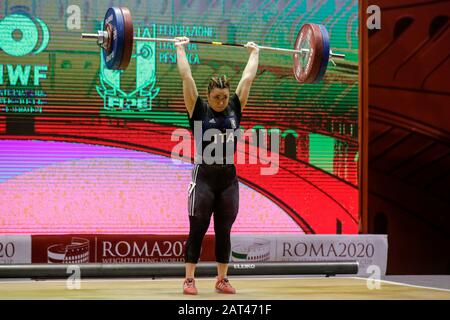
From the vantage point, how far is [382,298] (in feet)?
14.5

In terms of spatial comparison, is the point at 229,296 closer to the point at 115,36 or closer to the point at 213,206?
the point at 213,206

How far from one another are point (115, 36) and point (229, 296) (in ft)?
5.77

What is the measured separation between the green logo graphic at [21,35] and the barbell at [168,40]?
63.1 inches

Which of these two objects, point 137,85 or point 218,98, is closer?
point 218,98

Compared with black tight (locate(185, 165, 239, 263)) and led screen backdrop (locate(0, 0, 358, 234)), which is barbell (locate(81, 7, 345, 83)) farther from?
led screen backdrop (locate(0, 0, 358, 234))

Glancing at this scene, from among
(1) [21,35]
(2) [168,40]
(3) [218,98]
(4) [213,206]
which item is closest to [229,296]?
(4) [213,206]

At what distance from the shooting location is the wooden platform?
4.57 metres

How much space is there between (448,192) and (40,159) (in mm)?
3818

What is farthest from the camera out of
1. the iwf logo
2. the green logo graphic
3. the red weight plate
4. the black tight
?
the iwf logo

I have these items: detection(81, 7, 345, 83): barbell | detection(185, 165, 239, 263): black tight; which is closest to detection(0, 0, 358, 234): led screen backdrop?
detection(81, 7, 345, 83): barbell

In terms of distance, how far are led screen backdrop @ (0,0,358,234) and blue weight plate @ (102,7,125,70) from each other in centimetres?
177

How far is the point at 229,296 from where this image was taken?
4504 mm

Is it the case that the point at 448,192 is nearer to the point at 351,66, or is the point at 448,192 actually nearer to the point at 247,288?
the point at 351,66

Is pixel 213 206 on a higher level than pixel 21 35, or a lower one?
lower
